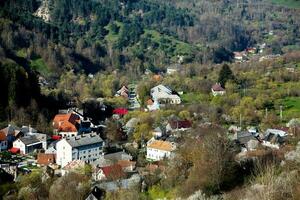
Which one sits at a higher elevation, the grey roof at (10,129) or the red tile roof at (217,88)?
the grey roof at (10,129)

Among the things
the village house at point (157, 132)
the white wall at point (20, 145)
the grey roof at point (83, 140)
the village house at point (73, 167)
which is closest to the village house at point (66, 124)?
the white wall at point (20, 145)

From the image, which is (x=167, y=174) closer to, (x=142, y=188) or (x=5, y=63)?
(x=142, y=188)

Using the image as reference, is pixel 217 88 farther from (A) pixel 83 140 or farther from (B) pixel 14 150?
(B) pixel 14 150

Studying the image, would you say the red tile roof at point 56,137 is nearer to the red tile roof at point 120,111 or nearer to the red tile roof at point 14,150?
the red tile roof at point 14,150

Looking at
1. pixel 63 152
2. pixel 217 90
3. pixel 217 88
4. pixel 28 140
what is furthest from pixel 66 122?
pixel 217 88

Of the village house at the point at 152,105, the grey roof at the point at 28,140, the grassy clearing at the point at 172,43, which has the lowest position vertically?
the grassy clearing at the point at 172,43

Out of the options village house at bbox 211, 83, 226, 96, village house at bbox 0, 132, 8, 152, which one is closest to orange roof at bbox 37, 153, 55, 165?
village house at bbox 0, 132, 8, 152

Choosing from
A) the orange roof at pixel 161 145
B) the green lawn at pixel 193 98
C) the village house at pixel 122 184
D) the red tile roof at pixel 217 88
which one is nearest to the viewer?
the village house at pixel 122 184
